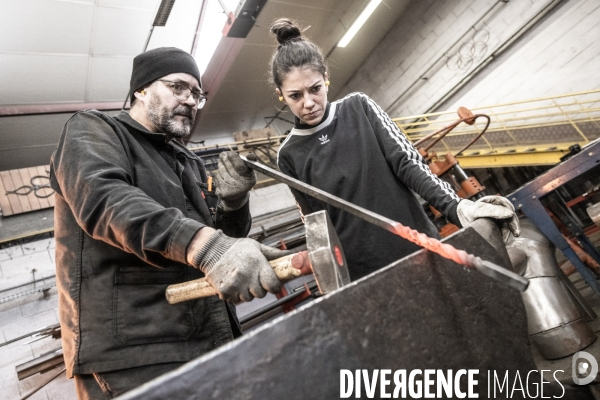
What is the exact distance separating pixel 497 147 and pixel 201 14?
5.94 meters

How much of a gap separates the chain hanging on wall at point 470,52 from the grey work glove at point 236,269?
8189 millimetres

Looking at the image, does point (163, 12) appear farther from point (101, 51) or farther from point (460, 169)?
point (460, 169)

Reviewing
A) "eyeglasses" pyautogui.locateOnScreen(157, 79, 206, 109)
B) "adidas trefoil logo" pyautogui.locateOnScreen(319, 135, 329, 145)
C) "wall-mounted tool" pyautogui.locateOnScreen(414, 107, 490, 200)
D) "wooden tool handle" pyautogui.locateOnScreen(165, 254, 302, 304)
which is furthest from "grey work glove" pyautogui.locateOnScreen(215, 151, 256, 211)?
"wall-mounted tool" pyautogui.locateOnScreen(414, 107, 490, 200)

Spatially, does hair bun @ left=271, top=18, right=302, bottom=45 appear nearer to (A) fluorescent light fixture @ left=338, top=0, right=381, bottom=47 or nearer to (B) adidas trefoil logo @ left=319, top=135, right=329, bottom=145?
(B) adidas trefoil logo @ left=319, top=135, right=329, bottom=145

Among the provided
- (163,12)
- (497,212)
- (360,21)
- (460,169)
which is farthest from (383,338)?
(360,21)

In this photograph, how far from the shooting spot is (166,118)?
1.64 meters

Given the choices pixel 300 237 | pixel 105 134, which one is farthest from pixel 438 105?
pixel 105 134

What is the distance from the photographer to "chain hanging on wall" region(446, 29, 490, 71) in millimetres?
7207

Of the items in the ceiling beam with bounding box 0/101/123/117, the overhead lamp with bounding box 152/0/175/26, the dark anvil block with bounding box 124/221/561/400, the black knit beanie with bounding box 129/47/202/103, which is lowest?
the dark anvil block with bounding box 124/221/561/400

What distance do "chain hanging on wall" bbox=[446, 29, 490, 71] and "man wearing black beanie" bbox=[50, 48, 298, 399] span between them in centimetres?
768

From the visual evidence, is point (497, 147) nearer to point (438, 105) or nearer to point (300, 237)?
point (438, 105)

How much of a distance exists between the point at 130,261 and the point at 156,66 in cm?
105

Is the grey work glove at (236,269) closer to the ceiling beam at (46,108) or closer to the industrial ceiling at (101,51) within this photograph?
the industrial ceiling at (101,51)

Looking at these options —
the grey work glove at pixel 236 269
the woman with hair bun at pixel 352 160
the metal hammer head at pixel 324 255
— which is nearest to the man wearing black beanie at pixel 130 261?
the grey work glove at pixel 236 269
